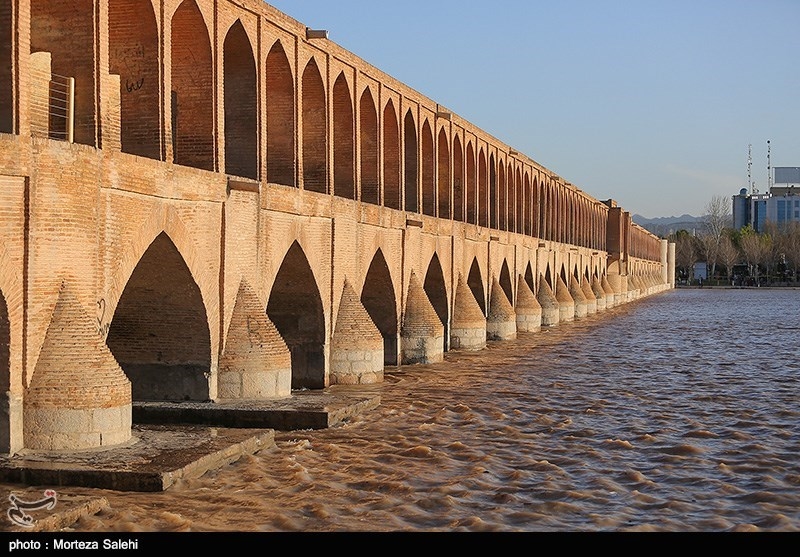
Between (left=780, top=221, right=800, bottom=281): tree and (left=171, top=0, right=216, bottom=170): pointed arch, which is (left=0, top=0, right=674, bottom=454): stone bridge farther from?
(left=780, top=221, right=800, bottom=281): tree

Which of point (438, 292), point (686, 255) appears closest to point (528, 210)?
point (438, 292)

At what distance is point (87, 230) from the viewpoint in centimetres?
1045

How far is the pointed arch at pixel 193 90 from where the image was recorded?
1373cm

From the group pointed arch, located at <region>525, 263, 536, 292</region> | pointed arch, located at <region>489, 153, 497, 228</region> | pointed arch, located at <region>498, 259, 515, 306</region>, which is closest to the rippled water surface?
pointed arch, located at <region>498, 259, 515, 306</region>

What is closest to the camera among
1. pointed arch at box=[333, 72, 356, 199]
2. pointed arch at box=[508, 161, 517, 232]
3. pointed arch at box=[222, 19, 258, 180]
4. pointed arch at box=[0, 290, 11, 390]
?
pointed arch at box=[0, 290, 11, 390]

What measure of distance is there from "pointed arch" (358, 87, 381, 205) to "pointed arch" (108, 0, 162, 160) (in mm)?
7897

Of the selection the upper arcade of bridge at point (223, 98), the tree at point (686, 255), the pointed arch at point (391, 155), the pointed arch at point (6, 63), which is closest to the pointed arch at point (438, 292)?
the upper arcade of bridge at point (223, 98)

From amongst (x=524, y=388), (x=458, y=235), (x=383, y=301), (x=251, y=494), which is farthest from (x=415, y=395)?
(x=458, y=235)

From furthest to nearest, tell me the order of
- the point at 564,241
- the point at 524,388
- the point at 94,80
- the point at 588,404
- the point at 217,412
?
the point at 564,241 < the point at 524,388 < the point at 588,404 < the point at 217,412 < the point at 94,80

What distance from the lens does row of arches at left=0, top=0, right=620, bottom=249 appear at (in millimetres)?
11305

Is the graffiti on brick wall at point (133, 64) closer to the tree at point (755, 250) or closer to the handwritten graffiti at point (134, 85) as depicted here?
the handwritten graffiti at point (134, 85)

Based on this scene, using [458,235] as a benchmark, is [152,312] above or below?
below

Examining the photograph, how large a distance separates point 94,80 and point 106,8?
2.54ft
